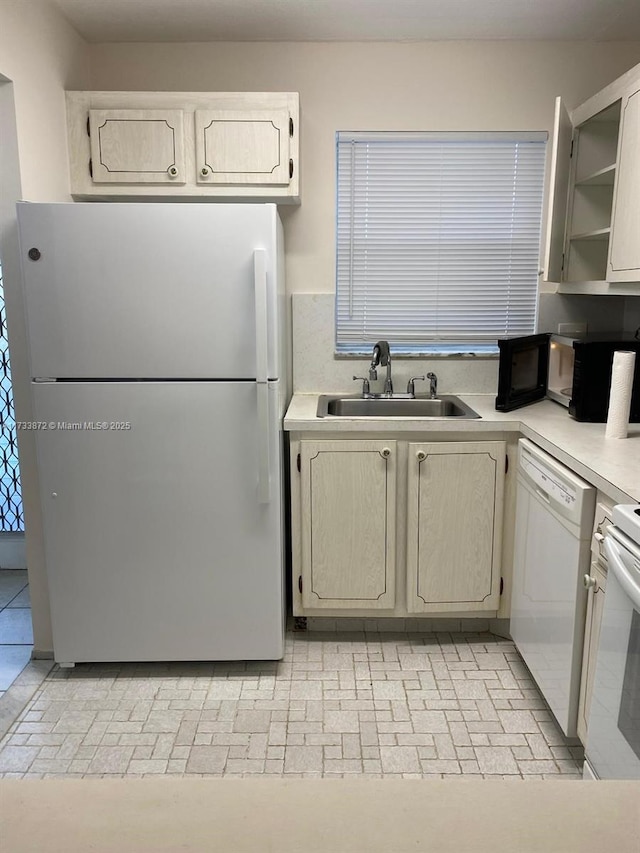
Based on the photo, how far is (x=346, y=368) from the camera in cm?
310

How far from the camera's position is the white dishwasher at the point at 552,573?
1896mm

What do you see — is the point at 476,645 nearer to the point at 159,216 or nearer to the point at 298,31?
the point at 159,216

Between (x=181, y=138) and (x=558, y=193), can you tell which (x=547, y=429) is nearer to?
(x=558, y=193)

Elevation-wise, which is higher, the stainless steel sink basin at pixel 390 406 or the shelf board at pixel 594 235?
the shelf board at pixel 594 235

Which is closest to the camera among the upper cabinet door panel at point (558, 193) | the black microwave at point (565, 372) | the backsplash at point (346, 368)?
the black microwave at point (565, 372)

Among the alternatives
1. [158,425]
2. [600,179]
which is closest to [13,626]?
[158,425]

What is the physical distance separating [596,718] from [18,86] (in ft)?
8.65

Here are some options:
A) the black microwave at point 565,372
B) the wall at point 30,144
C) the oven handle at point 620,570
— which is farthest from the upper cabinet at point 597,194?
the wall at point 30,144

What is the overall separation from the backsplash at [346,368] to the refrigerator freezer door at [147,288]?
0.78 m

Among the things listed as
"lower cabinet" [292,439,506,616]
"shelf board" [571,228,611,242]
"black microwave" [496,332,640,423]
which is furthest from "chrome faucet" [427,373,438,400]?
"shelf board" [571,228,611,242]

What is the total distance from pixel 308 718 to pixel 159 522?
866 mm

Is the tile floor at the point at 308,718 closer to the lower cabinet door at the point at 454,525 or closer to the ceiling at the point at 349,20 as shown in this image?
the lower cabinet door at the point at 454,525

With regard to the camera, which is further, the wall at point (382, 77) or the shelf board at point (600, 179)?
the wall at point (382, 77)

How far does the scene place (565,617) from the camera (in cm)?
199
